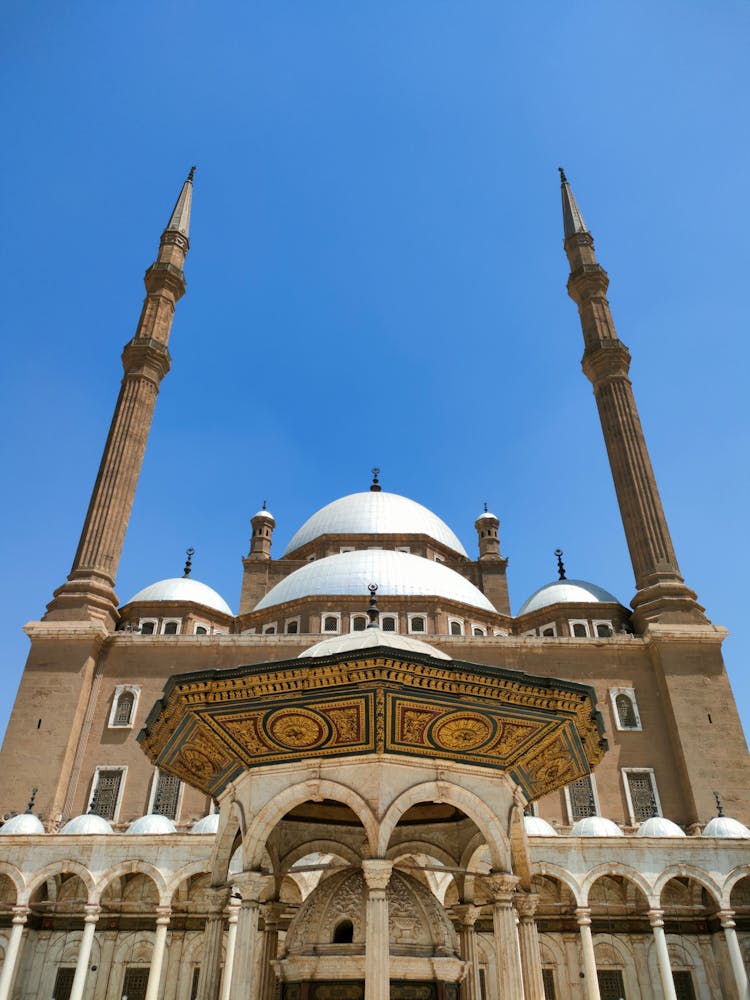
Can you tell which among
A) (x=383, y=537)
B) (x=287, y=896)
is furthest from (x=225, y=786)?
(x=383, y=537)

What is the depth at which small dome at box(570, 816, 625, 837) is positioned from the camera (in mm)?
15102

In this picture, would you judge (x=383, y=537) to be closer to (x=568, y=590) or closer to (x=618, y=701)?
(x=568, y=590)

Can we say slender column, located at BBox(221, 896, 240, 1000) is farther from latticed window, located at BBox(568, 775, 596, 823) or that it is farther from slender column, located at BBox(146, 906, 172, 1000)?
latticed window, located at BBox(568, 775, 596, 823)

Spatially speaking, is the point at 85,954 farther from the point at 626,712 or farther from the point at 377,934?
the point at 626,712

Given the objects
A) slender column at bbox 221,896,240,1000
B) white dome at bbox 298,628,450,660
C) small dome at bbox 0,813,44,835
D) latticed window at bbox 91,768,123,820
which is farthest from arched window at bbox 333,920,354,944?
latticed window at bbox 91,768,123,820

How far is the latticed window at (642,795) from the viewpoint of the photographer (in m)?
17.3

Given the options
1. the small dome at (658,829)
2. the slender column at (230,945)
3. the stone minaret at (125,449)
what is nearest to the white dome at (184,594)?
the stone minaret at (125,449)

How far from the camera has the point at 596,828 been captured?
1533 cm

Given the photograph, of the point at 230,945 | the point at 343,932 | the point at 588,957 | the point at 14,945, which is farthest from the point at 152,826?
the point at 343,932

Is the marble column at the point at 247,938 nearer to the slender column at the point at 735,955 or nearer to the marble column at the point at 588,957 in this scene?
the marble column at the point at 588,957

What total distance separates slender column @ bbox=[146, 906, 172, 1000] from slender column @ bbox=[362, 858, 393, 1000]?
884 centimetres

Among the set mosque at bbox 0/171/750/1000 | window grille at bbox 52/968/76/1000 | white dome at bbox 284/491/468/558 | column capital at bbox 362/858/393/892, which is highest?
white dome at bbox 284/491/468/558

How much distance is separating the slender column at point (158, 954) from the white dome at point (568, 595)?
14.4 meters

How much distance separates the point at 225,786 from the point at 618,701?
13.3 m
